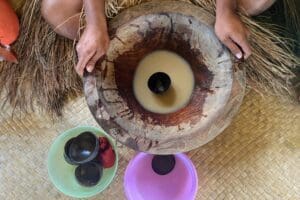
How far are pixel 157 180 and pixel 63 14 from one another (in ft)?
1.59

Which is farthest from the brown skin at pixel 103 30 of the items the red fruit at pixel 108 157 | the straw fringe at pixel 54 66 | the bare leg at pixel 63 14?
the red fruit at pixel 108 157

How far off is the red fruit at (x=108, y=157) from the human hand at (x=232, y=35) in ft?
1.44

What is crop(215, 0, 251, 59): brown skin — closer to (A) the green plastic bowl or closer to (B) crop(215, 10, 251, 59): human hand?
(B) crop(215, 10, 251, 59): human hand

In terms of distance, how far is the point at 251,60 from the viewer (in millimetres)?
1075

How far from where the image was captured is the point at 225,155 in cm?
117

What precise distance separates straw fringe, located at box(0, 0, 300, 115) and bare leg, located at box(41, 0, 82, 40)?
7 cm

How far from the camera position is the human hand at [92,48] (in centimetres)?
89

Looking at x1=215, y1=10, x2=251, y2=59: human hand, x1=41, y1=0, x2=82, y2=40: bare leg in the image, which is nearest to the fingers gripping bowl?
x1=215, y1=10, x2=251, y2=59: human hand

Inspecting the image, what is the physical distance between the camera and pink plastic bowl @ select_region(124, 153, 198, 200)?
3.62 feet

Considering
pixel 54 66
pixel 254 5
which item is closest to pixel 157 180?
pixel 54 66

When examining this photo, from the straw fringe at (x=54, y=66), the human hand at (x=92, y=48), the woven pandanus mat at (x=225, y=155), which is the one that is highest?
the human hand at (x=92, y=48)

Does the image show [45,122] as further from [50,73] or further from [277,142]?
[277,142]

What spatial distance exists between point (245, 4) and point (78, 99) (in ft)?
1.74

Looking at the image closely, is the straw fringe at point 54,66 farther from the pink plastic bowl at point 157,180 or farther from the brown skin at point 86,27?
the pink plastic bowl at point 157,180
